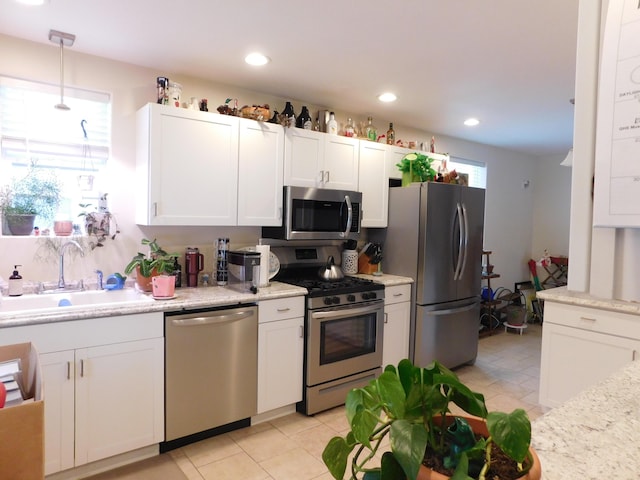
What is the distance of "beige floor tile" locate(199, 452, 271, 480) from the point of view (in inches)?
91.7

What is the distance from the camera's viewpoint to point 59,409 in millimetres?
2158

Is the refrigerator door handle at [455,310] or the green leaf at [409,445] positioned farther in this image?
the refrigerator door handle at [455,310]

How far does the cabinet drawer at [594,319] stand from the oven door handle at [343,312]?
127 cm

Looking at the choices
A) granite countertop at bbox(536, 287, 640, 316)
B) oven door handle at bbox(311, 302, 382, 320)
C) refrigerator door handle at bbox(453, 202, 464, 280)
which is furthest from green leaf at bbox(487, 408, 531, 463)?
refrigerator door handle at bbox(453, 202, 464, 280)

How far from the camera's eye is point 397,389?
59 centimetres

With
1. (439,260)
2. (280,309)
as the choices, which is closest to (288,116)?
(280,309)

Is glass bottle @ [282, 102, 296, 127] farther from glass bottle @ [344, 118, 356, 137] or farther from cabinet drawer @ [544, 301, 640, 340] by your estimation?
cabinet drawer @ [544, 301, 640, 340]

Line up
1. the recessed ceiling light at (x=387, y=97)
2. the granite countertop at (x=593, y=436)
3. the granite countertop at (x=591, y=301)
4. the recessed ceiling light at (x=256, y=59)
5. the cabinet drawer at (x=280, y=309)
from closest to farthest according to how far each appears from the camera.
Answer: the granite countertop at (x=593, y=436)
the granite countertop at (x=591, y=301)
the recessed ceiling light at (x=256, y=59)
the cabinet drawer at (x=280, y=309)
the recessed ceiling light at (x=387, y=97)

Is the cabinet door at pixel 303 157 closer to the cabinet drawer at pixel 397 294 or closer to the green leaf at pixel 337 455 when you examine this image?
the cabinet drawer at pixel 397 294

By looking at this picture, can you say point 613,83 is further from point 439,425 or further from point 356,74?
point 356,74

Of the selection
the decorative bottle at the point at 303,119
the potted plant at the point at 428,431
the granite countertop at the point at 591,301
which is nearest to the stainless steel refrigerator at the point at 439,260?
the decorative bottle at the point at 303,119

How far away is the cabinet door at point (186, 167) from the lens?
8.90ft

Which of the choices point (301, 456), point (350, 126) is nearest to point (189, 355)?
point (301, 456)

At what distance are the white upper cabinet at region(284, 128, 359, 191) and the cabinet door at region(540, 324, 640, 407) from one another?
1.96 meters
